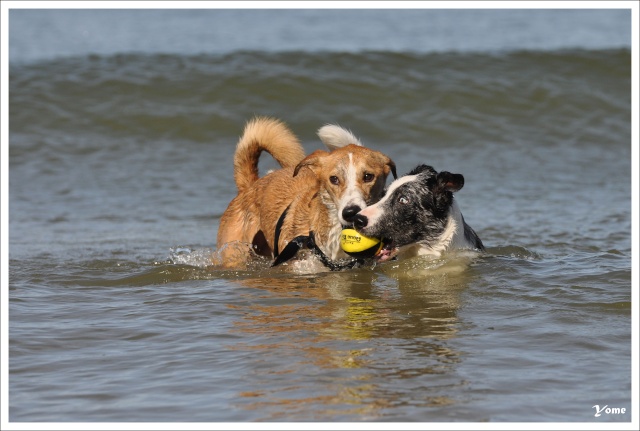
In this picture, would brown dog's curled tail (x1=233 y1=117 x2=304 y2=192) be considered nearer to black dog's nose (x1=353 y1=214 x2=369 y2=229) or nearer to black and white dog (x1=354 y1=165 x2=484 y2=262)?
black and white dog (x1=354 y1=165 x2=484 y2=262)

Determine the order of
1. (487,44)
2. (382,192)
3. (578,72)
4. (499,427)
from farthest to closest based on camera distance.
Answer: (487,44), (578,72), (382,192), (499,427)

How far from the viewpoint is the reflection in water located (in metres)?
4.35

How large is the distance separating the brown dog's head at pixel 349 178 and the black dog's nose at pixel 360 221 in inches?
3.4

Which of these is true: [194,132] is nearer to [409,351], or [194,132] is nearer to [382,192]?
[382,192]

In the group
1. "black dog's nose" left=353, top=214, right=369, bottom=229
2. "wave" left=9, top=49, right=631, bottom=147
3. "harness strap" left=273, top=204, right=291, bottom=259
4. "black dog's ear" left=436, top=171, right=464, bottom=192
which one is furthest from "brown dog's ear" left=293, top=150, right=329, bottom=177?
"wave" left=9, top=49, right=631, bottom=147

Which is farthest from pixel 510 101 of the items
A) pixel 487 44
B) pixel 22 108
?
pixel 22 108

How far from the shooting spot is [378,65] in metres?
17.5

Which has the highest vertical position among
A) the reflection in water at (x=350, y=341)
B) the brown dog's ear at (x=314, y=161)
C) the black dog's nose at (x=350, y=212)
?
the brown dog's ear at (x=314, y=161)

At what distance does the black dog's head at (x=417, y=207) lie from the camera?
255 inches

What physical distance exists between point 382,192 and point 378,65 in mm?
11042

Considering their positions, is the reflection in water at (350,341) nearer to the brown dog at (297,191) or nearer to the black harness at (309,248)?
the black harness at (309,248)

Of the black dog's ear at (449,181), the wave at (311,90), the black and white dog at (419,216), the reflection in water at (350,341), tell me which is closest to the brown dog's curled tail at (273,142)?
the reflection in water at (350,341)

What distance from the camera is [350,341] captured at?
524 cm
